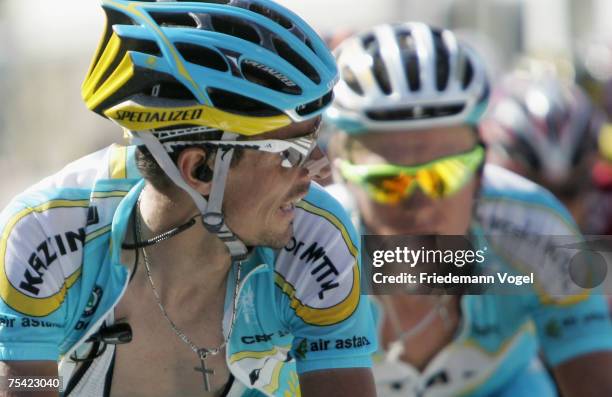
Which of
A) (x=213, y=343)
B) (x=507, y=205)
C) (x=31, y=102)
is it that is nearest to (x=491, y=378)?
(x=507, y=205)

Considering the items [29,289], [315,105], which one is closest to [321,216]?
[315,105]

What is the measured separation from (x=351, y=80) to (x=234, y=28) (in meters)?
1.91

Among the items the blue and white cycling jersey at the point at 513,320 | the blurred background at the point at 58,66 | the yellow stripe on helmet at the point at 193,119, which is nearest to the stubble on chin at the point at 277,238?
the yellow stripe on helmet at the point at 193,119

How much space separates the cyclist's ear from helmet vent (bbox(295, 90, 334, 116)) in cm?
30

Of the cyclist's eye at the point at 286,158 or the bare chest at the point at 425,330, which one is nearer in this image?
the cyclist's eye at the point at 286,158

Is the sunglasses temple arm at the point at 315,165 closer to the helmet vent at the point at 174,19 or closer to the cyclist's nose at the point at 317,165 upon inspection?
the cyclist's nose at the point at 317,165

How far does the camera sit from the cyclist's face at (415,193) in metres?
5.07

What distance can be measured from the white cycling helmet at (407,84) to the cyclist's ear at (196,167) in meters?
1.78

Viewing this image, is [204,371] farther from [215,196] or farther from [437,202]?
[437,202]

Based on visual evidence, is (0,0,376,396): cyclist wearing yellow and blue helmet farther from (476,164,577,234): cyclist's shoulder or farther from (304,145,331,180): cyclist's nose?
(476,164,577,234): cyclist's shoulder

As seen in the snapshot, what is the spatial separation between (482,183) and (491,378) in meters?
0.83

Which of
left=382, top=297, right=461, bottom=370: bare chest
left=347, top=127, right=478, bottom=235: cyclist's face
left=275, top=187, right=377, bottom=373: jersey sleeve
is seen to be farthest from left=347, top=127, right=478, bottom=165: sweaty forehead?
left=275, top=187, right=377, bottom=373: jersey sleeve

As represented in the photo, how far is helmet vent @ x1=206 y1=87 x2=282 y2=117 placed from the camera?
135 inches

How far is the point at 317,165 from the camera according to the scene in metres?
3.60
